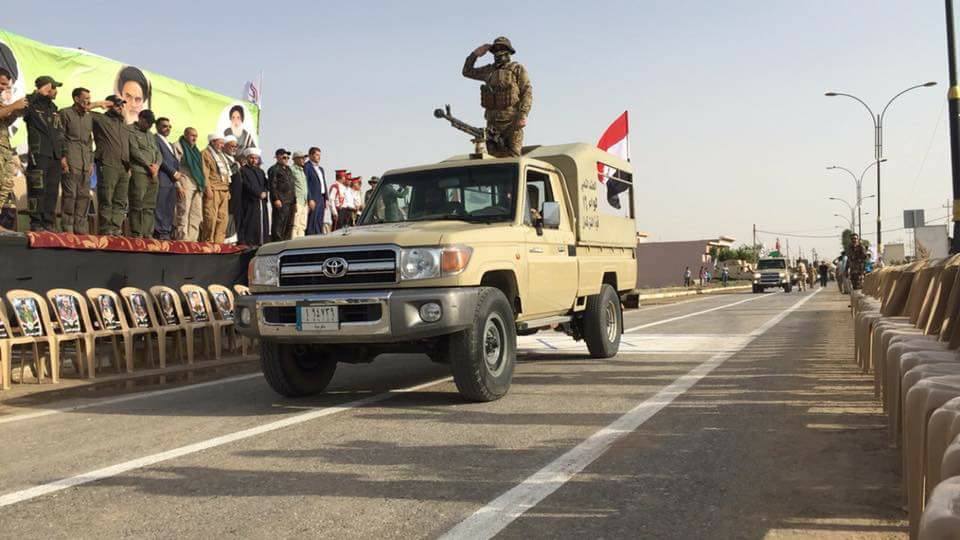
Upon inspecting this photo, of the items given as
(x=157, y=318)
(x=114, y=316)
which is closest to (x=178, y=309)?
(x=157, y=318)

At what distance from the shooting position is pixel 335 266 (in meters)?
6.59

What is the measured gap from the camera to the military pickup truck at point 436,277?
6.40 meters

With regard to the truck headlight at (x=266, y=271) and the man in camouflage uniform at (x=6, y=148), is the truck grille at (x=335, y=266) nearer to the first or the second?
the truck headlight at (x=266, y=271)

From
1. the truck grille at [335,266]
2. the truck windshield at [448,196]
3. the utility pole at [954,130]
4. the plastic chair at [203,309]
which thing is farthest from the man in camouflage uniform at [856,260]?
the truck grille at [335,266]

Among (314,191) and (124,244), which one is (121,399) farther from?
(314,191)

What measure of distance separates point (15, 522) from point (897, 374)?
15.4 ft

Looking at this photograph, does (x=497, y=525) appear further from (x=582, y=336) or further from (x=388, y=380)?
(x=582, y=336)

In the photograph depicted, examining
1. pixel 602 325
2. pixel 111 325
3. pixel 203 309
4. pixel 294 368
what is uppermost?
pixel 203 309

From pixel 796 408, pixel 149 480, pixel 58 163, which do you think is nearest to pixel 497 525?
pixel 149 480

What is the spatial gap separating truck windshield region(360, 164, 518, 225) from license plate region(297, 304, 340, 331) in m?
1.75

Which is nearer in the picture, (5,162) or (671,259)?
(5,162)

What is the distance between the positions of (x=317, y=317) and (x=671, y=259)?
308ft

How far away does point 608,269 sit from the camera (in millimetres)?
10156

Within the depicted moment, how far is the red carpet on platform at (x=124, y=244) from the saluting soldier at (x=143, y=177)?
0.42m
